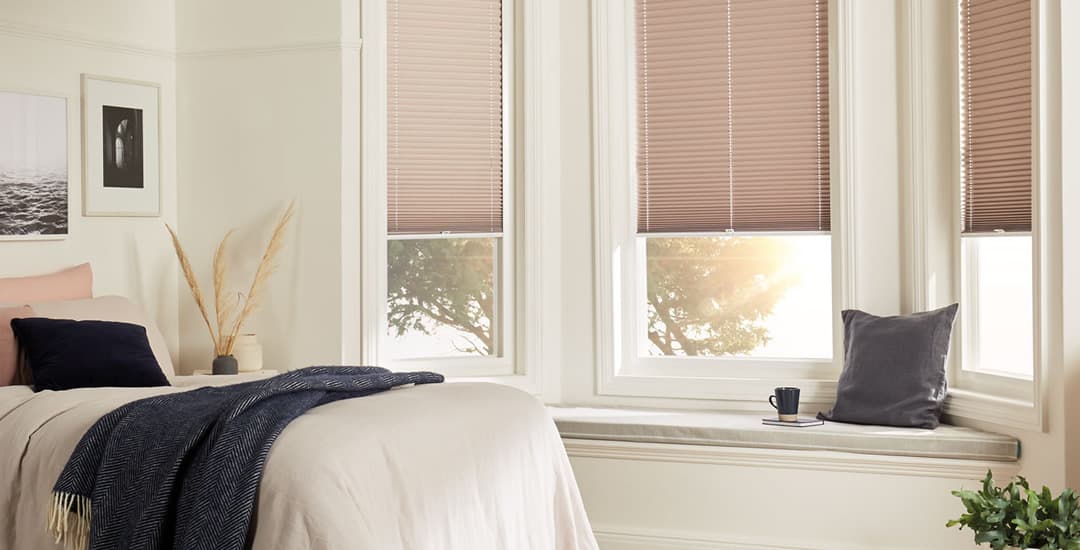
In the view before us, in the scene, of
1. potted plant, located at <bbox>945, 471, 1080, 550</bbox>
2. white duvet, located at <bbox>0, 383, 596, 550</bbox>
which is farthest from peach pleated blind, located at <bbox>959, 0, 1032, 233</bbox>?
white duvet, located at <bbox>0, 383, 596, 550</bbox>

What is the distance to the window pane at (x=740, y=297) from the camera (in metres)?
4.39

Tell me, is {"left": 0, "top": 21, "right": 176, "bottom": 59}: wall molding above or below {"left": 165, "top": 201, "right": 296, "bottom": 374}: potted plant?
above

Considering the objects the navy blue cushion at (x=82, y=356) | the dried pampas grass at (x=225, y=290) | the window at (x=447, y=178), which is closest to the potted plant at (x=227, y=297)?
the dried pampas grass at (x=225, y=290)

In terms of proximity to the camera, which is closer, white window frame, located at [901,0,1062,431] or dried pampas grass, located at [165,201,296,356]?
white window frame, located at [901,0,1062,431]

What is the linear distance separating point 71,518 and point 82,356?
3.52 feet

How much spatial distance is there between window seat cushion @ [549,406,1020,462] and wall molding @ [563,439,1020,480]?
0.8 inches

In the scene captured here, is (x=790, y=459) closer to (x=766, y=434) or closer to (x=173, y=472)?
(x=766, y=434)

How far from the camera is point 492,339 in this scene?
185 inches

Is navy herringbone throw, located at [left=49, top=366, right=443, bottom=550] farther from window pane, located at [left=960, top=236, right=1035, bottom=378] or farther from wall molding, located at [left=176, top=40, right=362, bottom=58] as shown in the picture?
window pane, located at [left=960, top=236, right=1035, bottom=378]

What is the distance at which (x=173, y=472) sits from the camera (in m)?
2.30

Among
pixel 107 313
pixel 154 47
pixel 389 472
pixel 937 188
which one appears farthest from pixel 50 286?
pixel 937 188

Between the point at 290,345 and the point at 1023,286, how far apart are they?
2.97 meters

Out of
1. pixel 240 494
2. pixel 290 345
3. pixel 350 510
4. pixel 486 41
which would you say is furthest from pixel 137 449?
pixel 486 41

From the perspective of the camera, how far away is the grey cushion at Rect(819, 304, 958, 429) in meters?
3.86
